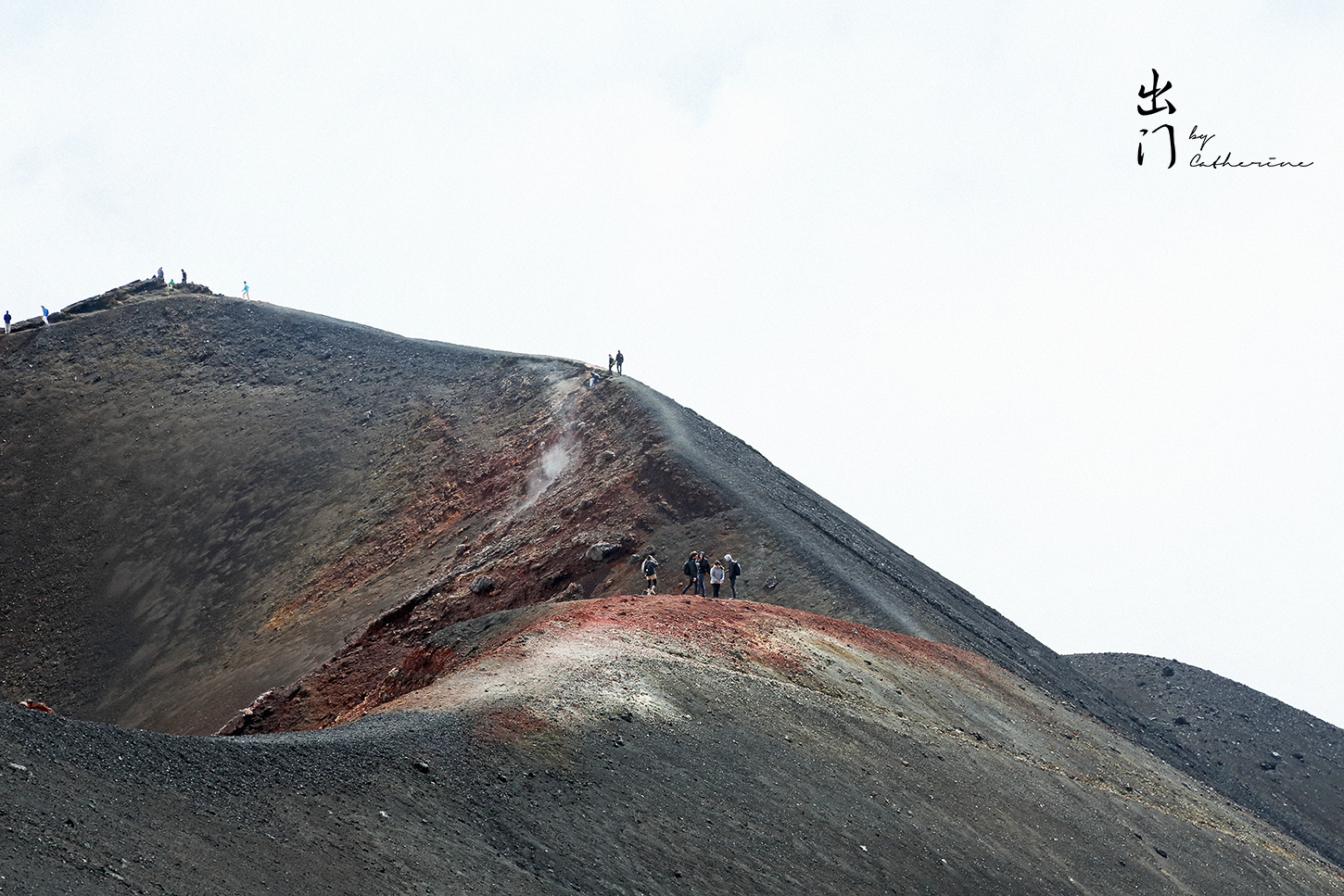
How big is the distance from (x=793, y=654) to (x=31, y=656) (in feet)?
103

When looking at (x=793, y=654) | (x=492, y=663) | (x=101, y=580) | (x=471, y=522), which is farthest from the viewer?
(x=101, y=580)

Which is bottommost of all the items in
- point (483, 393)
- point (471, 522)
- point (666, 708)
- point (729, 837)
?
point (729, 837)

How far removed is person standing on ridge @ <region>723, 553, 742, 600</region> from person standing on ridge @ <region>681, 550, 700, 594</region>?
1.07 meters

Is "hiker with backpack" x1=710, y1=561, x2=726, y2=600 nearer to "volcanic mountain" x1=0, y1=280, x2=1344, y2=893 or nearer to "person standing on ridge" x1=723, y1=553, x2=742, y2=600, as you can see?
"person standing on ridge" x1=723, y1=553, x2=742, y2=600

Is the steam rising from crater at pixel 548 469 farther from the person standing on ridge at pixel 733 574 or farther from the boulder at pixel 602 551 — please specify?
the person standing on ridge at pixel 733 574

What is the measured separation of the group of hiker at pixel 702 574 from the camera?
2889 cm

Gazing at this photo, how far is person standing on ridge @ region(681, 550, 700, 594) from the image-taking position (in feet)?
95.0

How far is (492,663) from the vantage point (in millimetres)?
19766

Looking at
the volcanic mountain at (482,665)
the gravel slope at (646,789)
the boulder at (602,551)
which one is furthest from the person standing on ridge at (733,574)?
the boulder at (602,551)

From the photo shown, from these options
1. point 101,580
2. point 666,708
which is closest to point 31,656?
point 101,580

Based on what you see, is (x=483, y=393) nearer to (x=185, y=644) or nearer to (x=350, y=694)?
(x=185, y=644)

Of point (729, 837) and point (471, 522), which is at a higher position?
point (471, 522)

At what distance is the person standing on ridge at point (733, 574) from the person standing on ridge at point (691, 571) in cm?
107

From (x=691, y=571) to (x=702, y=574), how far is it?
1.94 ft
